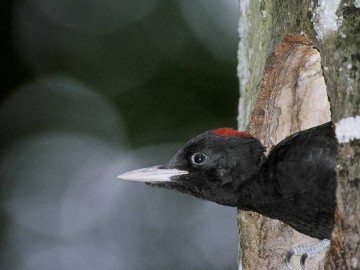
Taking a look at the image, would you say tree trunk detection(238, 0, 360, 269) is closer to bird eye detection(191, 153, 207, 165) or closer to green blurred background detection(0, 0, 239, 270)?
bird eye detection(191, 153, 207, 165)

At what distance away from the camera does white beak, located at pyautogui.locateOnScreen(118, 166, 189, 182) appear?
4570mm

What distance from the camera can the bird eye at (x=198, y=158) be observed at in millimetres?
4676

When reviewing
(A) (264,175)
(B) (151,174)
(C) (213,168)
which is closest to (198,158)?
(C) (213,168)

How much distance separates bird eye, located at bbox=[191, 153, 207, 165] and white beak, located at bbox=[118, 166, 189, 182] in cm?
13

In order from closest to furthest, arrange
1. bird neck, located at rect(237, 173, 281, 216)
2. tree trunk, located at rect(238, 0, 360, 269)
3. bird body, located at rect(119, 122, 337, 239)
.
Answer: tree trunk, located at rect(238, 0, 360, 269) < bird body, located at rect(119, 122, 337, 239) < bird neck, located at rect(237, 173, 281, 216)

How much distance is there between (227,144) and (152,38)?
5.06 metres

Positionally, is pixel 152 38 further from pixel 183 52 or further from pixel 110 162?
pixel 110 162

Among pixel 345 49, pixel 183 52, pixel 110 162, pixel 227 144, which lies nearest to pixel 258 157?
pixel 227 144

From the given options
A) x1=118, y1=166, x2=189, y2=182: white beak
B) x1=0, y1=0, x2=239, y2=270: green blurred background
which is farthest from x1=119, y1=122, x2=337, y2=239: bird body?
x1=0, y1=0, x2=239, y2=270: green blurred background

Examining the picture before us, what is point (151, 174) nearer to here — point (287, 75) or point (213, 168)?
point (213, 168)

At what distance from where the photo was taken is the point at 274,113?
4500 millimetres

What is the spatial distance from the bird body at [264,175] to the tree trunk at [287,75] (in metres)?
0.24

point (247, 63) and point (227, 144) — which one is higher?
point (247, 63)

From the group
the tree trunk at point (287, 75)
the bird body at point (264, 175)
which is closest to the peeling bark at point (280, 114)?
the tree trunk at point (287, 75)
